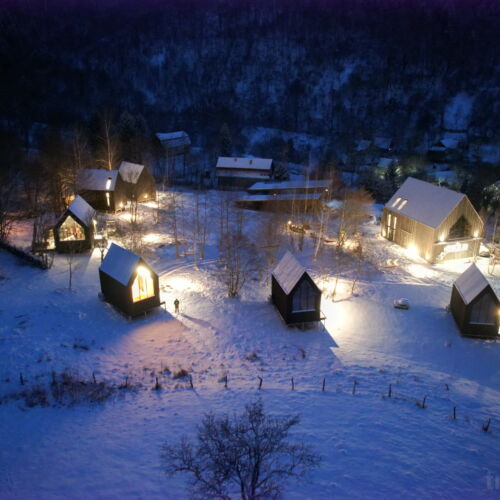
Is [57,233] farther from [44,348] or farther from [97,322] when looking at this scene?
[44,348]

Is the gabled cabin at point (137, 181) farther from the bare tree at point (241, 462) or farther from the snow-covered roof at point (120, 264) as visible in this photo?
the bare tree at point (241, 462)

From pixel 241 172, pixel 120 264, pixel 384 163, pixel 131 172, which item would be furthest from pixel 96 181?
pixel 384 163

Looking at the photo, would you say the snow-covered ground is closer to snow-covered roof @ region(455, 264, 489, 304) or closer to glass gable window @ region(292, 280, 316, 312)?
glass gable window @ region(292, 280, 316, 312)

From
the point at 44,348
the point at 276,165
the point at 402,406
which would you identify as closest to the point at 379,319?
the point at 402,406

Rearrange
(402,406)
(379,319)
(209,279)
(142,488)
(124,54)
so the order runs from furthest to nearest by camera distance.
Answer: (124,54) → (209,279) → (379,319) → (402,406) → (142,488)

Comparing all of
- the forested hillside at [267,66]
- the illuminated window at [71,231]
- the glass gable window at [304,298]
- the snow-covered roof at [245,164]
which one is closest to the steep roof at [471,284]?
the glass gable window at [304,298]

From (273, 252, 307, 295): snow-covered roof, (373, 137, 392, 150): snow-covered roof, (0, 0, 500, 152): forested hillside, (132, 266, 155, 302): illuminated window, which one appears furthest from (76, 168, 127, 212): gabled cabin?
(373, 137, 392, 150): snow-covered roof
